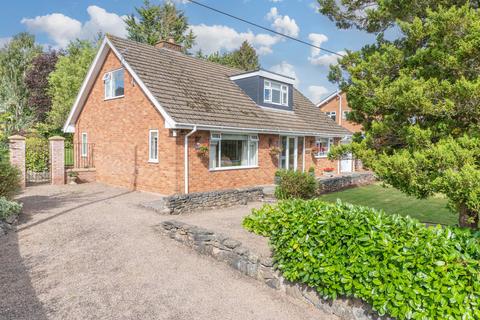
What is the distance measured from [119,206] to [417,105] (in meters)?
9.64

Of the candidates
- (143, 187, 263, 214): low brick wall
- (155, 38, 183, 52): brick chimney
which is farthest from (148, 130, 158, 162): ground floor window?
(155, 38, 183, 52): brick chimney

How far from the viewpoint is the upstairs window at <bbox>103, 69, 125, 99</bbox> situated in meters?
15.3

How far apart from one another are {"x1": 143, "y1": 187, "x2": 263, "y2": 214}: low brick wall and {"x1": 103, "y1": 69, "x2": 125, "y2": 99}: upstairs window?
283 inches

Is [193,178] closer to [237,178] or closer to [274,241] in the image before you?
[237,178]

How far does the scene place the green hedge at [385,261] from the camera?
3.55 meters

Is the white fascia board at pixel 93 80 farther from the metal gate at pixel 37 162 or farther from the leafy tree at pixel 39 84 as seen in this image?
the leafy tree at pixel 39 84

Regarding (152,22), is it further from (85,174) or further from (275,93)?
(85,174)

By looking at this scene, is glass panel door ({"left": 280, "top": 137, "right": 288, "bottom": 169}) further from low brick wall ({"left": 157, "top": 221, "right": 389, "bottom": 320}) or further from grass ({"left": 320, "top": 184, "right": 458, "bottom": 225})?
low brick wall ({"left": 157, "top": 221, "right": 389, "bottom": 320})

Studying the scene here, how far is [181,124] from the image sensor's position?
11.9m

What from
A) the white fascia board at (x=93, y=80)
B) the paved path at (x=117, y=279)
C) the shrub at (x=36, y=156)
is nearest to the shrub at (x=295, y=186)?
the white fascia board at (x=93, y=80)

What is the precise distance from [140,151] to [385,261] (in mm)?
12266

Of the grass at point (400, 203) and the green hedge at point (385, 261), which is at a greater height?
the green hedge at point (385, 261)

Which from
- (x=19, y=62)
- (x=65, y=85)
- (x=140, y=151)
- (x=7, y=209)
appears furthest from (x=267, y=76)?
(x=19, y=62)

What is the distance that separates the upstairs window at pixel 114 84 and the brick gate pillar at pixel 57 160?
130 inches
